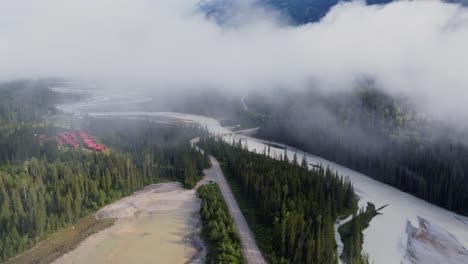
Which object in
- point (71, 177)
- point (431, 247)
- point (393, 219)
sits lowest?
point (431, 247)

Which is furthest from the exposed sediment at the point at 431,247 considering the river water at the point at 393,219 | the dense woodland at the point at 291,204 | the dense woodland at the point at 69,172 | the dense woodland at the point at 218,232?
the dense woodland at the point at 69,172

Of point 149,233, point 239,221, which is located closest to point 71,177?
point 149,233

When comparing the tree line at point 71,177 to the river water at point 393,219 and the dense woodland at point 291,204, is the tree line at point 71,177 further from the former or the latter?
the river water at point 393,219

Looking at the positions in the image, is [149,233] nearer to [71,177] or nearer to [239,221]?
[239,221]

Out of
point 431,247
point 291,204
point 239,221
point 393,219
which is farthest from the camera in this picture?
point 393,219

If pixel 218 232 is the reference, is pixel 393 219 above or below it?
below

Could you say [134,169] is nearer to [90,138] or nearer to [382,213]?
[90,138]
